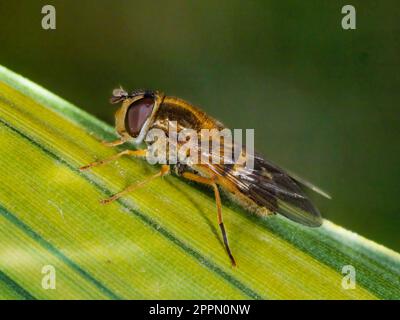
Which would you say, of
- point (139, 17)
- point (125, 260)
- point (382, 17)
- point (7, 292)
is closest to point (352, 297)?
point (125, 260)

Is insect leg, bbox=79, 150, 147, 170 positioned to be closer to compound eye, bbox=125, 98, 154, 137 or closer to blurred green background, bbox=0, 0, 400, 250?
compound eye, bbox=125, 98, 154, 137

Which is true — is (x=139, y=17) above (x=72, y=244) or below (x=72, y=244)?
above

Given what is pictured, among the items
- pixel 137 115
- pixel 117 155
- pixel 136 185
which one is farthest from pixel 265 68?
pixel 136 185

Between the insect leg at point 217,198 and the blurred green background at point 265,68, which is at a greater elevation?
the blurred green background at point 265,68

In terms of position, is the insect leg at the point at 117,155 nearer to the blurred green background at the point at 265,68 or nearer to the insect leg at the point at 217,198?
the insect leg at the point at 217,198

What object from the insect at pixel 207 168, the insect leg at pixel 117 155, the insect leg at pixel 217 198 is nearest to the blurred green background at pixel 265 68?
the insect at pixel 207 168

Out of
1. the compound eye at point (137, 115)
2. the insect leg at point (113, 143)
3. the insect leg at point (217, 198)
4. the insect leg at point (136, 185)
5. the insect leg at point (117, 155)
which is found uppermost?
the compound eye at point (137, 115)

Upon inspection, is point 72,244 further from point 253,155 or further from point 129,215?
point 253,155
